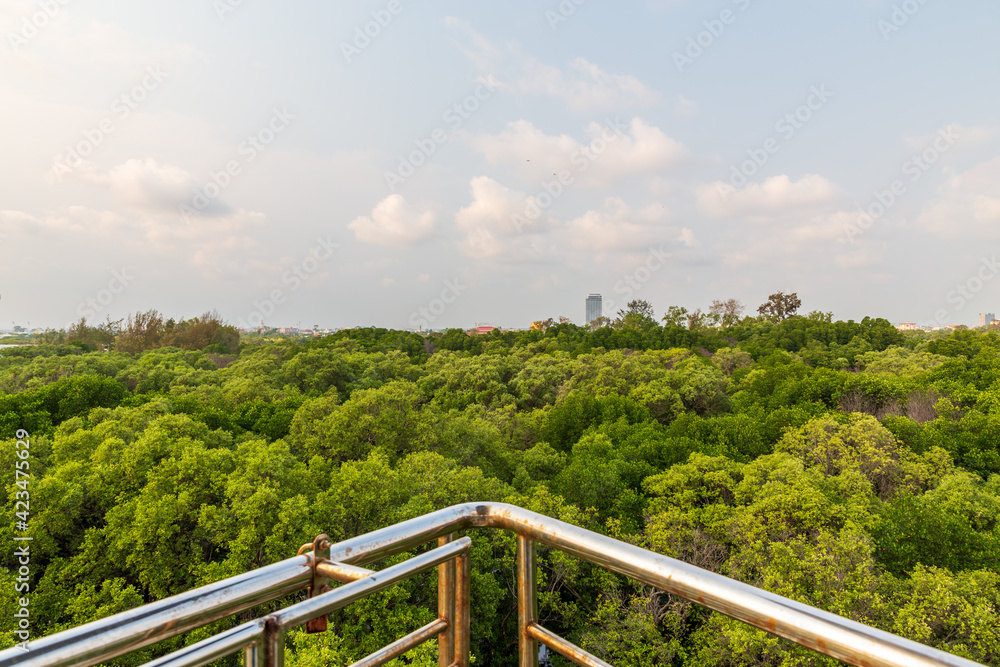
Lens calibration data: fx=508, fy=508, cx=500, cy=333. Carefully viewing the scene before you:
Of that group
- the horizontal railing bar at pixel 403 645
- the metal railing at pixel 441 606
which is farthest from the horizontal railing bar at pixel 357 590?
the horizontal railing bar at pixel 403 645

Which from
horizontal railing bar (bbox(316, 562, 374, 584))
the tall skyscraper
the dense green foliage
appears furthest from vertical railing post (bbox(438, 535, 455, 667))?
the tall skyscraper

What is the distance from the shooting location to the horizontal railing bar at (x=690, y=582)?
827 millimetres

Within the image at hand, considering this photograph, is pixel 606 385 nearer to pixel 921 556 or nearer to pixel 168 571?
pixel 921 556

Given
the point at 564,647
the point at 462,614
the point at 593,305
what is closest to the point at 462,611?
the point at 462,614

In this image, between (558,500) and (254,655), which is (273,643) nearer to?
(254,655)

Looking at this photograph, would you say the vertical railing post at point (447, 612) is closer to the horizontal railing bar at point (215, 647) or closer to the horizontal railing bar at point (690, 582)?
the horizontal railing bar at point (690, 582)

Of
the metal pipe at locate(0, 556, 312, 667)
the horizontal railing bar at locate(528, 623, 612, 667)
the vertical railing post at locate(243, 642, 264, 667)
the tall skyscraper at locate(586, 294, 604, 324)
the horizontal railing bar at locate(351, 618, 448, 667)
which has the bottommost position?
the horizontal railing bar at locate(528, 623, 612, 667)

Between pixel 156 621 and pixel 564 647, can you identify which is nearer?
pixel 156 621

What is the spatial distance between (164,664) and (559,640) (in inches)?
36.2

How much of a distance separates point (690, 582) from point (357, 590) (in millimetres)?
697

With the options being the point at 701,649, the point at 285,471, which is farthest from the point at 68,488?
the point at 701,649

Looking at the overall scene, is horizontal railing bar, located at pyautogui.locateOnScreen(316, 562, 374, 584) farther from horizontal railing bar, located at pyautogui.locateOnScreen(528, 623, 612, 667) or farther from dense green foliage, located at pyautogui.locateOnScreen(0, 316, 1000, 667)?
dense green foliage, located at pyautogui.locateOnScreen(0, 316, 1000, 667)

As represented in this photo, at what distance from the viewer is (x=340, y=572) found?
1.11 m

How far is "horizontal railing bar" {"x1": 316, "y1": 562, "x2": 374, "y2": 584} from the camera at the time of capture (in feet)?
3.59
